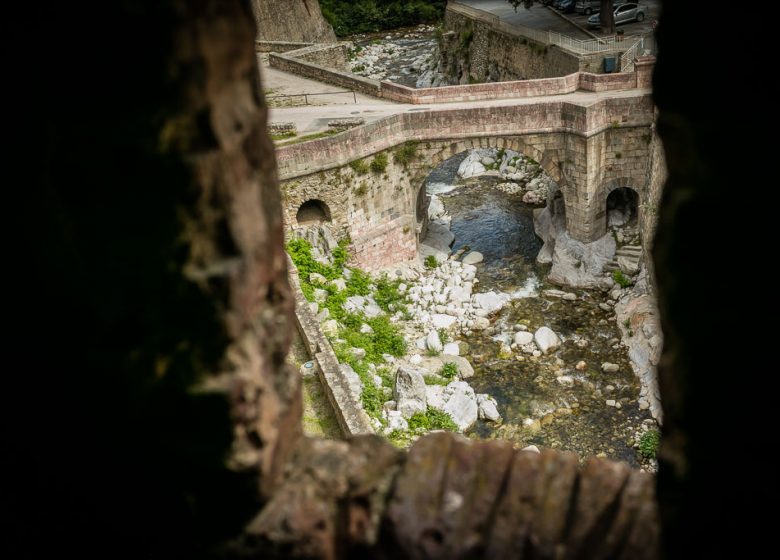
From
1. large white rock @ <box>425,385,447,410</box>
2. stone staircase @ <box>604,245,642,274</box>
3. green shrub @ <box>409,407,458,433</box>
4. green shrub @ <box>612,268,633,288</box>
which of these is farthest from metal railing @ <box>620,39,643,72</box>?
green shrub @ <box>409,407,458,433</box>

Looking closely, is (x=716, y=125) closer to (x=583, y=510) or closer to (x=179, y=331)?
(x=583, y=510)

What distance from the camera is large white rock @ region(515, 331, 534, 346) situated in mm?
17625

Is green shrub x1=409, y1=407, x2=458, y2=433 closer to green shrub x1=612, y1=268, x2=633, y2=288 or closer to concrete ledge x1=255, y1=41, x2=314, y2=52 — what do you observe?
green shrub x1=612, y1=268, x2=633, y2=288

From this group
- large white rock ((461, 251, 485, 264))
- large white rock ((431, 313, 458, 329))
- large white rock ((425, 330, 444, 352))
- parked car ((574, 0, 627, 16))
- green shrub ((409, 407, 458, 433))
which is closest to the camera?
green shrub ((409, 407, 458, 433))

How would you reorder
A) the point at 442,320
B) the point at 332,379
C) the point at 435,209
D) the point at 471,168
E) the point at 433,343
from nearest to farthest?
the point at 332,379 < the point at 433,343 < the point at 442,320 < the point at 435,209 < the point at 471,168

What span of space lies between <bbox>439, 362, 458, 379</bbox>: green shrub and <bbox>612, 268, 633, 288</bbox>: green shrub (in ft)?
16.8

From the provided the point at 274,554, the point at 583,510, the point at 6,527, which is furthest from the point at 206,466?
the point at 583,510

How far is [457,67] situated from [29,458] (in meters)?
30.6

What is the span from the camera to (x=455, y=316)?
1895 centimetres

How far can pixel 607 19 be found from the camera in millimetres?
25328

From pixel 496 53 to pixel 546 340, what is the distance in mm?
15510

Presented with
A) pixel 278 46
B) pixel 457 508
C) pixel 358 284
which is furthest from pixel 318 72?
pixel 457 508

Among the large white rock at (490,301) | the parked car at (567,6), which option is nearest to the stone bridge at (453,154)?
the large white rock at (490,301)

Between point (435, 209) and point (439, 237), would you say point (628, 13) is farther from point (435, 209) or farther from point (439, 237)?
point (439, 237)
